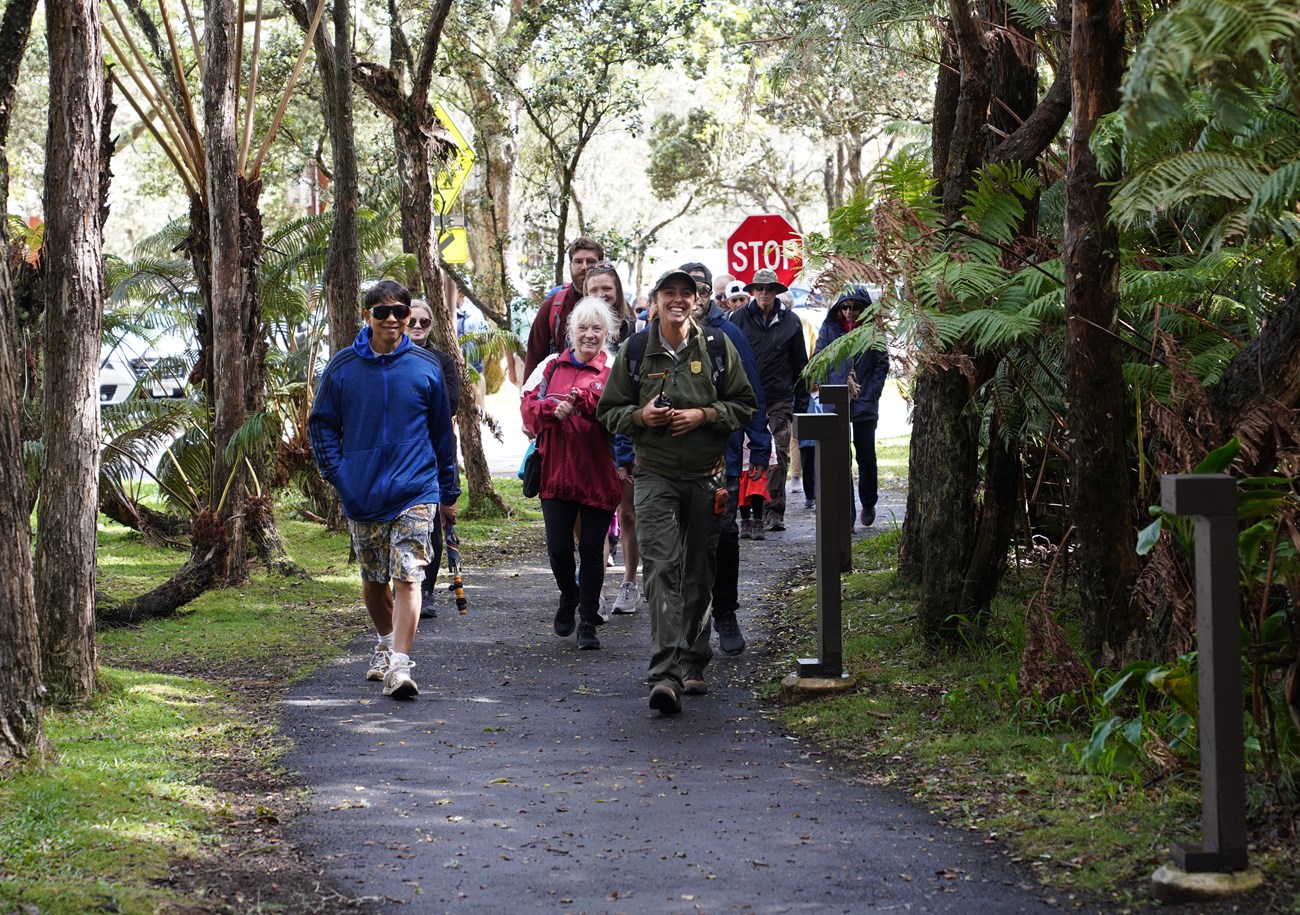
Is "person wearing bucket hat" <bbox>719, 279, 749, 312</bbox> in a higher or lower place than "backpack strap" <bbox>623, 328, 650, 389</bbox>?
higher

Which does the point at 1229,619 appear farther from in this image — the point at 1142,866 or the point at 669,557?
the point at 669,557

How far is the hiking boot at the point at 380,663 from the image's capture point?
793cm

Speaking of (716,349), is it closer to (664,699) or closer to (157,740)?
(664,699)

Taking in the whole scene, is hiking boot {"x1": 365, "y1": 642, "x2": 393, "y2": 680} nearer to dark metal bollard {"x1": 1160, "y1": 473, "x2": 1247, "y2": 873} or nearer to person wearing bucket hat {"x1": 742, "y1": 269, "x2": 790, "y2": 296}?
dark metal bollard {"x1": 1160, "y1": 473, "x2": 1247, "y2": 873}

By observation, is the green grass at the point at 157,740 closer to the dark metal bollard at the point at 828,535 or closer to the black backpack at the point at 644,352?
the black backpack at the point at 644,352

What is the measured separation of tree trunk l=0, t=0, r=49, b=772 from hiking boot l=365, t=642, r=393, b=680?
2.37m

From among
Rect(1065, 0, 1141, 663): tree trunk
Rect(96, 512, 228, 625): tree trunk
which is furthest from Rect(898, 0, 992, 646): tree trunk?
Rect(96, 512, 228, 625): tree trunk

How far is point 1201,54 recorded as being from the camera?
3648mm

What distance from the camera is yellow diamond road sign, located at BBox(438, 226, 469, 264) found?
→ 16.2m

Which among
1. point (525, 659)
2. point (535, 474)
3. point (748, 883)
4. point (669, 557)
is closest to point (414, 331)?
point (535, 474)

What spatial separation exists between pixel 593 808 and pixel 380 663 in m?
2.76

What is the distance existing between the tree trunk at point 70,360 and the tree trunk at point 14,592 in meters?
1.29

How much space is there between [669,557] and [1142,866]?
3110mm

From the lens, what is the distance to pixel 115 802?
17.5ft
